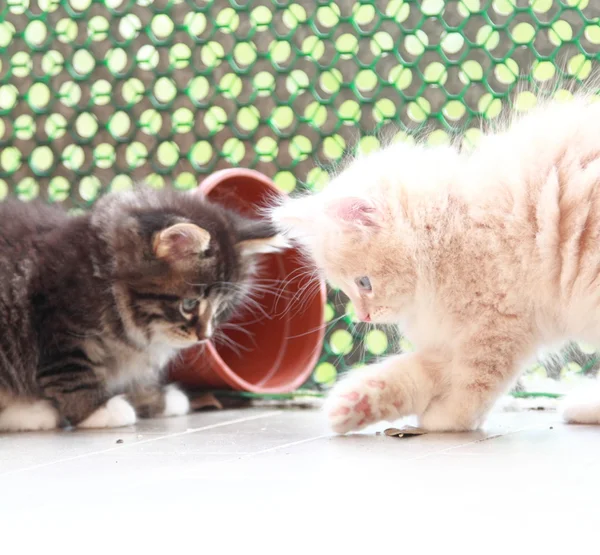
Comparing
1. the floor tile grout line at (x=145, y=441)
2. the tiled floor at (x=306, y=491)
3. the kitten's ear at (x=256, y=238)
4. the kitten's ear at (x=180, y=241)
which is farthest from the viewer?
the kitten's ear at (x=256, y=238)

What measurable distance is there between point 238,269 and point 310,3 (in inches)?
42.9

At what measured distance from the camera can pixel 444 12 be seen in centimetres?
279

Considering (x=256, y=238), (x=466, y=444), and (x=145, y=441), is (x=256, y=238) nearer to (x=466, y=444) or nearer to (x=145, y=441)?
(x=145, y=441)

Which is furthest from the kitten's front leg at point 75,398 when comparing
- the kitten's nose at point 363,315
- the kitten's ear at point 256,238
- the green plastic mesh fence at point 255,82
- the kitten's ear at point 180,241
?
the green plastic mesh fence at point 255,82

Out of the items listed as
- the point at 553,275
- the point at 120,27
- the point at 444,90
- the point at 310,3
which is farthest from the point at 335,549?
the point at 120,27

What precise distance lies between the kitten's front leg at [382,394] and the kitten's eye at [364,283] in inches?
7.6

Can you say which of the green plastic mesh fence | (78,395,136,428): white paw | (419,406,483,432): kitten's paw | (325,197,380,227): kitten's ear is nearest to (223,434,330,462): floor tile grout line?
(419,406,483,432): kitten's paw

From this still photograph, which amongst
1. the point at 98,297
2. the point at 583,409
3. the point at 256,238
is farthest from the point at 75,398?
the point at 583,409

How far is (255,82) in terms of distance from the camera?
3004 mm

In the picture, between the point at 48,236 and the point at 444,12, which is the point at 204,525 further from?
the point at 444,12

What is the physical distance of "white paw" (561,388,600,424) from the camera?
2.01 m

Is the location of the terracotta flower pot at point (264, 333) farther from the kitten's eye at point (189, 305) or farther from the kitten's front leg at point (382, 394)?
the kitten's front leg at point (382, 394)

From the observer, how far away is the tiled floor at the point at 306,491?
0.94 meters

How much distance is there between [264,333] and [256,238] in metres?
0.62
